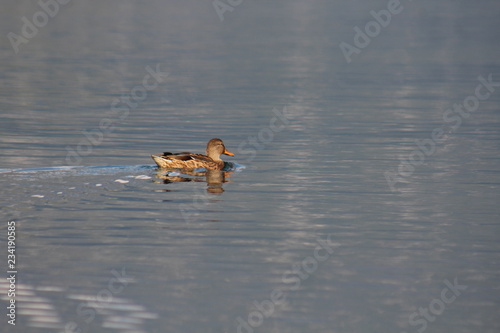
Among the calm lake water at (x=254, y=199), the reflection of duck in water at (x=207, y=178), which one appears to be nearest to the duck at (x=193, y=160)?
the reflection of duck in water at (x=207, y=178)

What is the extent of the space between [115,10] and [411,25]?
30.1 m

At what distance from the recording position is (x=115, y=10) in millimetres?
88688

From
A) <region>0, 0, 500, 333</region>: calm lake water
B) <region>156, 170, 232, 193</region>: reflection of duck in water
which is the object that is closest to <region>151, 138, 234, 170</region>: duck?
<region>156, 170, 232, 193</region>: reflection of duck in water

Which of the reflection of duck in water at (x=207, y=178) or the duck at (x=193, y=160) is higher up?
the duck at (x=193, y=160)

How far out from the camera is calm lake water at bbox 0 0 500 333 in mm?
10711

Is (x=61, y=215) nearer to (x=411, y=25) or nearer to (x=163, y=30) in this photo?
(x=163, y=30)

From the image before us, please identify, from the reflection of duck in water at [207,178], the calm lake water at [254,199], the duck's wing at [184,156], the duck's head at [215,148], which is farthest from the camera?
the duck's head at [215,148]

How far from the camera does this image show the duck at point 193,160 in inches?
711

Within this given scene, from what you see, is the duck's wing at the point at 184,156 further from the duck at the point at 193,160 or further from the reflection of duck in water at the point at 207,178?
the reflection of duck in water at the point at 207,178

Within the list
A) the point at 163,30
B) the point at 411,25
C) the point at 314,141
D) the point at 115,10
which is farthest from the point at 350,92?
the point at 115,10

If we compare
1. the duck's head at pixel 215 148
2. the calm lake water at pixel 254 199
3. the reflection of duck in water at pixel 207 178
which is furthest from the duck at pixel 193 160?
the calm lake water at pixel 254 199

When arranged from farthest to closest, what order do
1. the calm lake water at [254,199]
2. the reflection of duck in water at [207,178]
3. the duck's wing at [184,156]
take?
the duck's wing at [184,156], the reflection of duck in water at [207,178], the calm lake water at [254,199]

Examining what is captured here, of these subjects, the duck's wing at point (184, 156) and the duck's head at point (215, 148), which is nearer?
the duck's wing at point (184, 156)

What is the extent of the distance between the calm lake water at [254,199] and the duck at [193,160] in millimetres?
329
